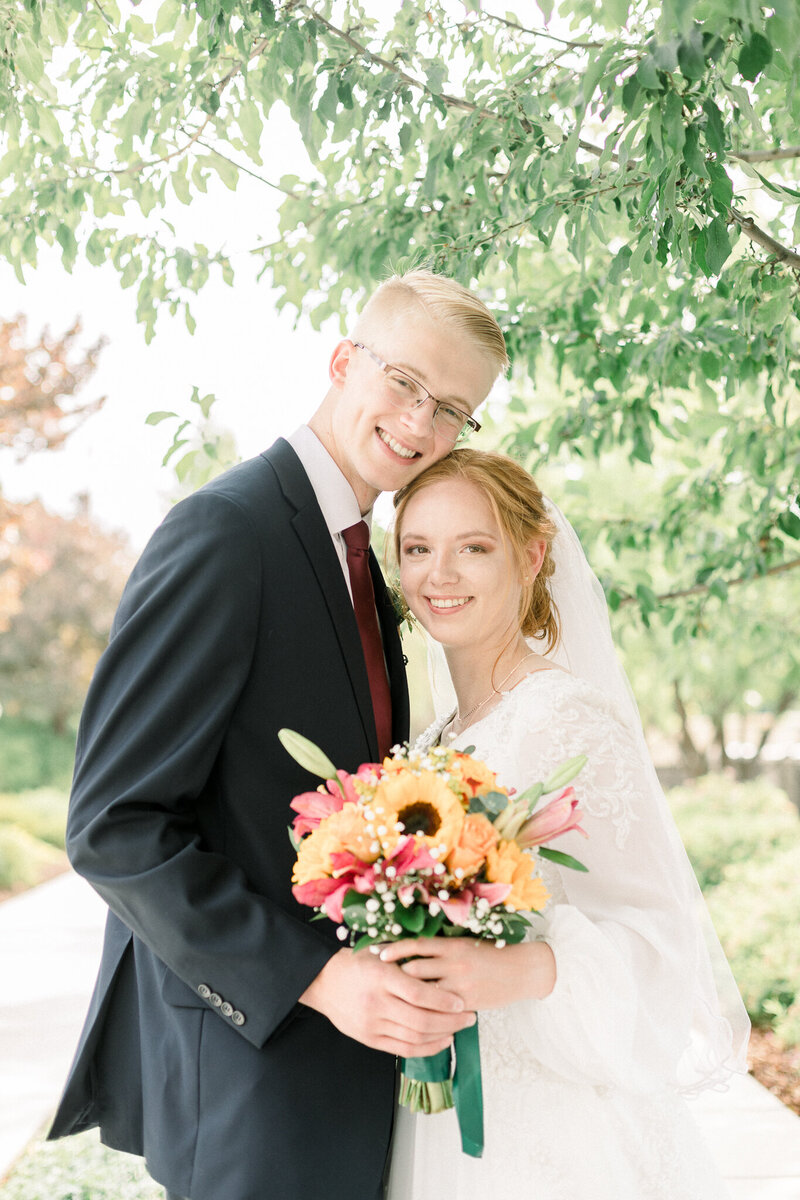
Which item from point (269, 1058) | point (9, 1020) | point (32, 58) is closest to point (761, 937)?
point (9, 1020)

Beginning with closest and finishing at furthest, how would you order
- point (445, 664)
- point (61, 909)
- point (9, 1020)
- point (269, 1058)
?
point (269, 1058) → point (445, 664) → point (9, 1020) → point (61, 909)

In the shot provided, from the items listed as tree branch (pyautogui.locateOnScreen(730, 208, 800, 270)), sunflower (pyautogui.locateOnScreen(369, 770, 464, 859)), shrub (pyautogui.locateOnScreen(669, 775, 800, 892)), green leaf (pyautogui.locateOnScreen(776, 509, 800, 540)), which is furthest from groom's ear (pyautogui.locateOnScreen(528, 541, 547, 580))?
shrub (pyautogui.locateOnScreen(669, 775, 800, 892))

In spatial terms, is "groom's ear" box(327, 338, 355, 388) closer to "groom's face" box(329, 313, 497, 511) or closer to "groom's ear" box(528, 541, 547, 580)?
"groom's face" box(329, 313, 497, 511)

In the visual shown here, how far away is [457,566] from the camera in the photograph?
278 cm

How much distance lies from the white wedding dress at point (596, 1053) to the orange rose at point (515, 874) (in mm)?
407

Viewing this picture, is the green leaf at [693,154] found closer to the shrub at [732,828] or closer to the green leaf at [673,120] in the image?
the green leaf at [673,120]

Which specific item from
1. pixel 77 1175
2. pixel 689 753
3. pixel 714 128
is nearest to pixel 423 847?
pixel 714 128

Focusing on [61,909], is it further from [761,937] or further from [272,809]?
[272,809]

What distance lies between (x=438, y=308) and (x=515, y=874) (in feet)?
4.81

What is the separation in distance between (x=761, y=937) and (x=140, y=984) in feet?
21.4

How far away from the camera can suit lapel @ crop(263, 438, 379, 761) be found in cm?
Answer: 229

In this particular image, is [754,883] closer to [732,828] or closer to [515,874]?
[732,828]

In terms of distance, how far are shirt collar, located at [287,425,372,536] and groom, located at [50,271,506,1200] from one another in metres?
0.09

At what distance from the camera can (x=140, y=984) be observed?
91.0 inches
